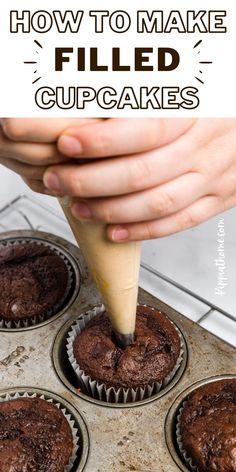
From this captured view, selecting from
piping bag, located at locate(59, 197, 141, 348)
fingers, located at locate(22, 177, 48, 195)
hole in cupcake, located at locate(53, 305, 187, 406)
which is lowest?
hole in cupcake, located at locate(53, 305, 187, 406)

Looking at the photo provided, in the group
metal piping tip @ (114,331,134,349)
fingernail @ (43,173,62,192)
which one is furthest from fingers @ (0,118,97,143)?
metal piping tip @ (114,331,134,349)

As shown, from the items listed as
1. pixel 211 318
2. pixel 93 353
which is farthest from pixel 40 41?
pixel 211 318

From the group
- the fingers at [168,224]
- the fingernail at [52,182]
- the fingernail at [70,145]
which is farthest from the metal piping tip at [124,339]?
the fingernail at [70,145]

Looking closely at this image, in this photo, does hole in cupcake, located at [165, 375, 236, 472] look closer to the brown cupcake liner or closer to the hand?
the brown cupcake liner

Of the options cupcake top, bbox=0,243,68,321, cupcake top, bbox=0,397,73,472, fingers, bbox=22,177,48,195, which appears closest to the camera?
A: fingers, bbox=22,177,48,195

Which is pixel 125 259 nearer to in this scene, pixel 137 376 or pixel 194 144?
pixel 194 144

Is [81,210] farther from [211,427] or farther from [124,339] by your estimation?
[211,427]

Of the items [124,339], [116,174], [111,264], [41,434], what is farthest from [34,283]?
[116,174]
